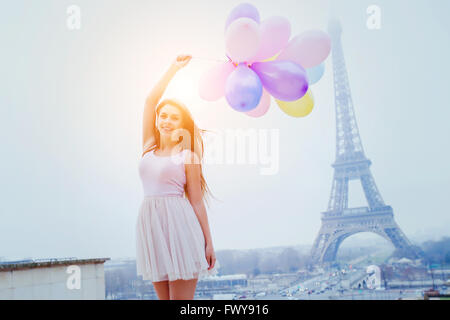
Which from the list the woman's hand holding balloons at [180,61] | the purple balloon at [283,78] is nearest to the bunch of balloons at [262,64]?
the purple balloon at [283,78]

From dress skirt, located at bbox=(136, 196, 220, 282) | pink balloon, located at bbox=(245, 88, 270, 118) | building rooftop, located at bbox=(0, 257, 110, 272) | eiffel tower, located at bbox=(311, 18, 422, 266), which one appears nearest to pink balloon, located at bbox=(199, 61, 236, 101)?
pink balloon, located at bbox=(245, 88, 270, 118)

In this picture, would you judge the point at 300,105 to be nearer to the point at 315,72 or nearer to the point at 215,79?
the point at 315,72

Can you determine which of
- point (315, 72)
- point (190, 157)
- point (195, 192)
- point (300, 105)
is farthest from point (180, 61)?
point (315, 72)

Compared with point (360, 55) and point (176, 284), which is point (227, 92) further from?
point (360, 55)

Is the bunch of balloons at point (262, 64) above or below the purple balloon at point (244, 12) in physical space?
below

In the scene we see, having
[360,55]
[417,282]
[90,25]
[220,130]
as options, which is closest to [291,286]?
[417,282]

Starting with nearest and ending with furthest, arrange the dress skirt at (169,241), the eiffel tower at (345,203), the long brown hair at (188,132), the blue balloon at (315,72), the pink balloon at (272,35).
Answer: the dress skirt at (169,241) < the long brown hair at (188,132) < the pink balloon at (272,35) < the blue balloon at (315,72) < the eiffel tower at (345,203)

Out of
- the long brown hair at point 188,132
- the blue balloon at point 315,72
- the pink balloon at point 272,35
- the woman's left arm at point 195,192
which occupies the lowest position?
the woman's left arm at point 195,192

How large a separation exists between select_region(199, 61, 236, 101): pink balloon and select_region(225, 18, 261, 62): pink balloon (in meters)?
0.12

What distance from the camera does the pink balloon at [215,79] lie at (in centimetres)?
233

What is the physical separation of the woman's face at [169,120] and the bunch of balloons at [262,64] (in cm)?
49

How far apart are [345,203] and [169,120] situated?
13.7ft

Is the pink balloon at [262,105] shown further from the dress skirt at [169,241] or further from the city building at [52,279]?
the city building at [52,279]

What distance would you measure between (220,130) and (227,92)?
936 millimetres
